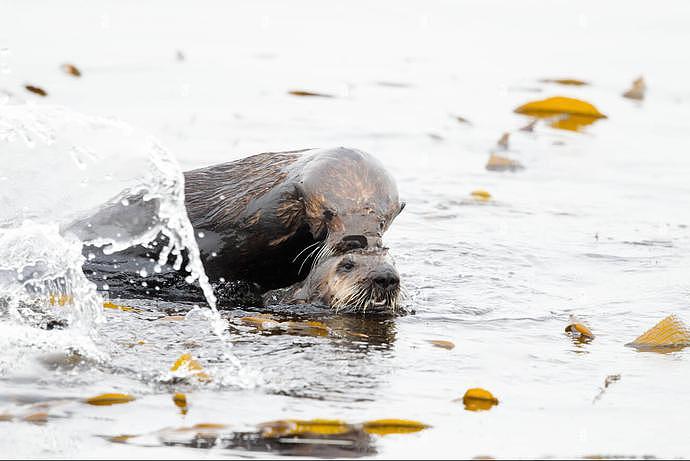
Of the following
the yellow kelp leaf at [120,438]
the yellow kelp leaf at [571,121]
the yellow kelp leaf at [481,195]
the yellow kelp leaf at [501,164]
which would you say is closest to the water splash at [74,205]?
the yellow kelp leaf at [120,438]

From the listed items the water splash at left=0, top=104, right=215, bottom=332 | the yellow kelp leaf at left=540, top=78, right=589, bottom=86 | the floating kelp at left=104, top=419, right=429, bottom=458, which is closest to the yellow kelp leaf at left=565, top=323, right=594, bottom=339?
the water splash at left=0, top=104, right=215, bottom=332

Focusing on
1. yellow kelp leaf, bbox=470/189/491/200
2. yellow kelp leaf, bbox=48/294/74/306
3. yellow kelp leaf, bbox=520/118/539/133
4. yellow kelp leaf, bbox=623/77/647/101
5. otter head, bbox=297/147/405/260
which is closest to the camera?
yellow kelp leaf, bbox=48/294/74/306

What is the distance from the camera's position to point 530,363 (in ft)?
18.0

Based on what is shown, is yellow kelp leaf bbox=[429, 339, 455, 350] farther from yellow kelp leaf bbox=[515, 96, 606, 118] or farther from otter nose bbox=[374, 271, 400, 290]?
yellow kelp leaf bbox=[515, 96, 606, 118]

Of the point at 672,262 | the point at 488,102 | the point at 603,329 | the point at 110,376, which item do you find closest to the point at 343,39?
the point at 488,102

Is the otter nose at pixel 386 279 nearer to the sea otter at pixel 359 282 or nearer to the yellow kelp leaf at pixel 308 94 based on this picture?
the sea otter at pixel 359 282

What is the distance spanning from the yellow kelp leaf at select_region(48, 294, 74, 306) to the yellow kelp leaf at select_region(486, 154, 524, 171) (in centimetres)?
540

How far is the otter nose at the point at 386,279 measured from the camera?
6.06 metres

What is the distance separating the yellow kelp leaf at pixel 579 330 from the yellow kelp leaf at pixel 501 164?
4658mm

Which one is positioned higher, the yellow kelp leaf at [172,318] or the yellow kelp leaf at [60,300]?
the yellow kelp leaf at [60,300]

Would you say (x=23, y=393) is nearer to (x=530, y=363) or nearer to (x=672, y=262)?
(x=530, y=363)

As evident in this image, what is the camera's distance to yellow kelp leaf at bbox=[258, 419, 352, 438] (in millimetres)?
4316

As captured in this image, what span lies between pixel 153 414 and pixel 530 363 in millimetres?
1770

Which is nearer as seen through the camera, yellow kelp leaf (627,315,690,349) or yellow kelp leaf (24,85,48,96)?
yellow kelp leaf (627,315,690,349)
